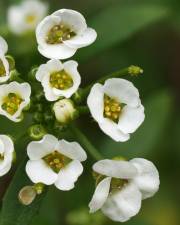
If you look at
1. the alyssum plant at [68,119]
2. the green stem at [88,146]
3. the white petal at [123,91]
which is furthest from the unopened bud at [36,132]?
the white petal at [123,91]

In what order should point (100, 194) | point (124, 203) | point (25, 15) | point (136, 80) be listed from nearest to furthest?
point (100, 194), point (124, 203), point (25, 15), point (136, 80)

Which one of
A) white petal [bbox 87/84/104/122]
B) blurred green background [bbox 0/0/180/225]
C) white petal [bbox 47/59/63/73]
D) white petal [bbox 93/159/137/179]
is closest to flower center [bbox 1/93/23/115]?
white petal [bbox 47/59/63/73]

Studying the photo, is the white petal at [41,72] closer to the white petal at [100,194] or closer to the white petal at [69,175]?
the white petal at [69,175]

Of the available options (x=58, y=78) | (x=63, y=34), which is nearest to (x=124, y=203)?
(x=58, y=78)

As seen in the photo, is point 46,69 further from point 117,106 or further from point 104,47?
point 104,47

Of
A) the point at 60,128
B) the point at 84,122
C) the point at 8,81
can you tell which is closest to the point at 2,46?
the point at 8,81

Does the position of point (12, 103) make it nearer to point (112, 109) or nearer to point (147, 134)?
point (112, 109)
